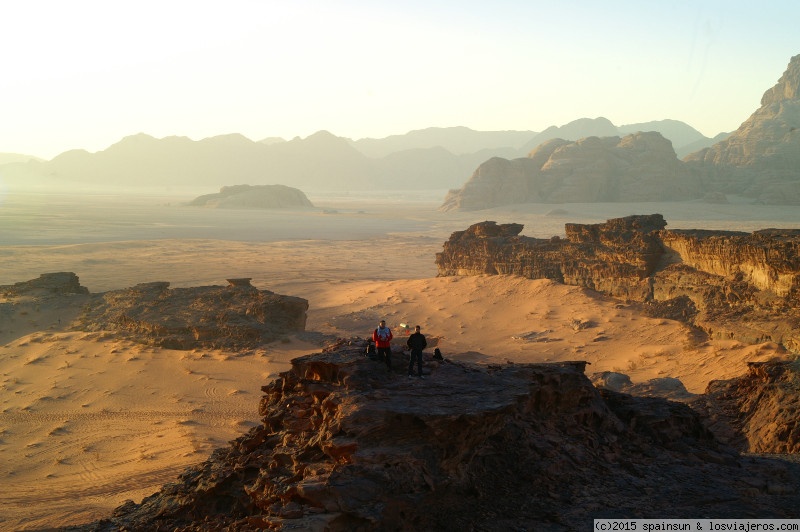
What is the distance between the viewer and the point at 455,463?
23.7ft

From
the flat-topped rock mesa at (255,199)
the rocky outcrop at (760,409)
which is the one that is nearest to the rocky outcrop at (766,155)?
the flat-topped rock mesa at (255,199)

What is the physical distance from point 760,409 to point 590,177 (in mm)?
72012

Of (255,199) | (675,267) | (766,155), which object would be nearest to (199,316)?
(675,267)

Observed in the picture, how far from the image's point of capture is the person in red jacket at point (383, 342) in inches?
339

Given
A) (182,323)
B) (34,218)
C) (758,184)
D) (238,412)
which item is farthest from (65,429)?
(758,184)

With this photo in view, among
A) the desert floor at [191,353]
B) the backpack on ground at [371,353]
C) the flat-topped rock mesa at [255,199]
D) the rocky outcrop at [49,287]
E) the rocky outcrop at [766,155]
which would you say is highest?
the rocky outcrop at [766,155]

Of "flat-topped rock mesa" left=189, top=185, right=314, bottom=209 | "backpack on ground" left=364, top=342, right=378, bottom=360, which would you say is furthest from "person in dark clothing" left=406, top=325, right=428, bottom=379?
"flat-topped rock mesa" left=189, top=185, right=314, bottom=209

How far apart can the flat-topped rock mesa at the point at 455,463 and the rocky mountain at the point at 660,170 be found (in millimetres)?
71793

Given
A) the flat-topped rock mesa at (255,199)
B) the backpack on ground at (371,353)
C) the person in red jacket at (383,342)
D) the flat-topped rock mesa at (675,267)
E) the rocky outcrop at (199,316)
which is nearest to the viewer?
the person in red jacket at (383,342)

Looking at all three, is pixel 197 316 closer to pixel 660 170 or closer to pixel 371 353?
pixel 371 353

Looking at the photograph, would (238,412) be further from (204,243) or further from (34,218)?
(34,218)

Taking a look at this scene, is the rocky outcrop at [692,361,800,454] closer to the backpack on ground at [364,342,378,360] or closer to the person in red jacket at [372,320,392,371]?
the person in red jacket at [372,320,392,371]

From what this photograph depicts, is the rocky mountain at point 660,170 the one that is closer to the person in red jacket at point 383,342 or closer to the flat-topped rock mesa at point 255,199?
the flat-topped rock mesa at point 255,199

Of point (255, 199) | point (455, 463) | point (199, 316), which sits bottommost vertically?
point (199, 316)
